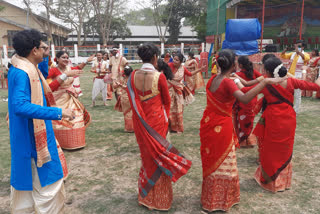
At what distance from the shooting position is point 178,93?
227 inches

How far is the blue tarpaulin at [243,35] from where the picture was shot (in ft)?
32.2

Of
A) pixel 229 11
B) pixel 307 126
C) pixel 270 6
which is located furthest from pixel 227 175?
pixel 270 6

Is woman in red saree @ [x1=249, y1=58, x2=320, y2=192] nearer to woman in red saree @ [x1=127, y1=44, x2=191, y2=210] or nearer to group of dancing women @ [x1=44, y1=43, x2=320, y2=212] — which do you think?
group of dancing women @ [x1=44, y1=43, x2=320, y2=212]

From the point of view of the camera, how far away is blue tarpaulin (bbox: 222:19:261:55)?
9.82 meters

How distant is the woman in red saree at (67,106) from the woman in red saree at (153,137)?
205cm

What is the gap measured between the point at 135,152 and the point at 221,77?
2601 millimetres

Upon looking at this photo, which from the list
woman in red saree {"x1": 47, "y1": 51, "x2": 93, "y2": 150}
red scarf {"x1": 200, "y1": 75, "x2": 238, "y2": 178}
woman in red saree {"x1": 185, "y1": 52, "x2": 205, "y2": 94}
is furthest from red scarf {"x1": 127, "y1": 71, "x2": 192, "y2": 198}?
woman in red saree {"x1": 185, "y1": 52, "x2": 205, "y2": 94}

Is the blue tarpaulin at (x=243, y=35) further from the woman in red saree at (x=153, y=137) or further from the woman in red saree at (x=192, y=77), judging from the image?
the woman in red saree at (x=153, y=137)

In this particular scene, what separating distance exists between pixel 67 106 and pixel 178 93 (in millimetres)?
2255

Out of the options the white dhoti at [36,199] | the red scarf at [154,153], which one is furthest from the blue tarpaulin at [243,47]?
the white dhoti at [36,199]

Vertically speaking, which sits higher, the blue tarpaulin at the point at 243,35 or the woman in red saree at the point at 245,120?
the blue tarpaulin at the point at 243,35

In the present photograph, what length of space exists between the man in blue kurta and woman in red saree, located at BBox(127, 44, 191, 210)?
36.0 inches

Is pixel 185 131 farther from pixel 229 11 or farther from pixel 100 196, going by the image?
pixel 229 11

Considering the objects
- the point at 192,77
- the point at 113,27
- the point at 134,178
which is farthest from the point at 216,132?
the point at 113,27
